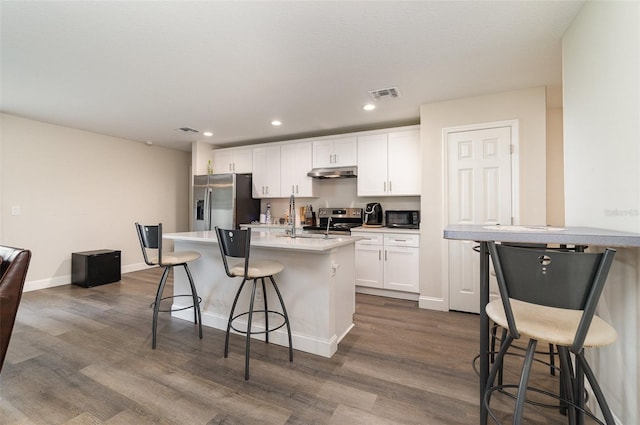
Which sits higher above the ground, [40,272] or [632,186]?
[632,186]

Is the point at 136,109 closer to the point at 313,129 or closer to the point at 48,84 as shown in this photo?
the point at 48,84


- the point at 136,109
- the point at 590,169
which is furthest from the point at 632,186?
the point at 136,109

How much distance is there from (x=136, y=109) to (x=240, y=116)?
1.31 meters

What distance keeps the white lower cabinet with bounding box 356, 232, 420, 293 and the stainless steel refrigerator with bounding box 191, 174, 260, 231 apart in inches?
88.8

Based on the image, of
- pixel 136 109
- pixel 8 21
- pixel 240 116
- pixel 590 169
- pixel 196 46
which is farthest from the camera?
pixel 240 116

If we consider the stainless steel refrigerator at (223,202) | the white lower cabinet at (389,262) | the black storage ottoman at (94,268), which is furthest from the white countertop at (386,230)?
the black storage ottoman at (94,268)

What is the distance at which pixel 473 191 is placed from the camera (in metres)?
3.21

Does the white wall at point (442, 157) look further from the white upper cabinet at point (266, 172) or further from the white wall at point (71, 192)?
the white wall at point (71, 192)

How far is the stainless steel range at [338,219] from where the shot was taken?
4.39 m

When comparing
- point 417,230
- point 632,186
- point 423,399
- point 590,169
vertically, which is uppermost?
point 590,169

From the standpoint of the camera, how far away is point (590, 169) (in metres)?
1.72

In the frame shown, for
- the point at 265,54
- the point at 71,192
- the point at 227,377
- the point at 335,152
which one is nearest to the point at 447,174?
the point at 335,152

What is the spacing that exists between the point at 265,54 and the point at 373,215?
2744 millimetres

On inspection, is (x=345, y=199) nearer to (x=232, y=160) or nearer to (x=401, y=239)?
(x=401, y=239)
